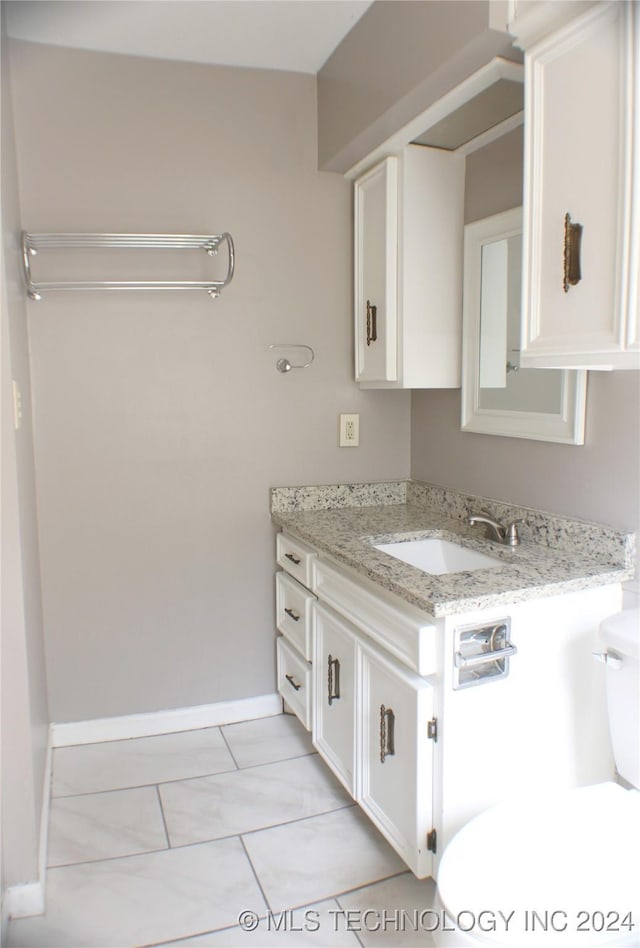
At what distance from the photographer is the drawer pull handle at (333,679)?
1.99 meters

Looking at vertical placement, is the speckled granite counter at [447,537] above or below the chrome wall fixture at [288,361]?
below

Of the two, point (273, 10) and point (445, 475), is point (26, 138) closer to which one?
point (273, 10)

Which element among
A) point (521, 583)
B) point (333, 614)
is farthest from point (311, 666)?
point (521, 583)

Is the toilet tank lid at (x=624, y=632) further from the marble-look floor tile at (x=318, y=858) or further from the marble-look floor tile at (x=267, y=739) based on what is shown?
the marble-look floor tile at (x=267, y=739)

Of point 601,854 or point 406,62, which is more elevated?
point 406,62

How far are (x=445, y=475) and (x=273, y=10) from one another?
61.6 inches

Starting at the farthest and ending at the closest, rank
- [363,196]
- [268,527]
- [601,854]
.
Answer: [268,527] → [363,196] → [601,854]

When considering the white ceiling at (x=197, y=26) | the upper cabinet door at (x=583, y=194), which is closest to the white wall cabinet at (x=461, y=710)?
the upper cabinet door at (x=583, y=194)

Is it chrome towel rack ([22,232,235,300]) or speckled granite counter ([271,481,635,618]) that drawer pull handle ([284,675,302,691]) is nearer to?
speckled granite counter ([271,481,635,618])

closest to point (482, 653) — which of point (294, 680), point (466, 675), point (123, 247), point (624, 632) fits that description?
point (466, 675)

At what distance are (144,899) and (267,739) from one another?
804mm

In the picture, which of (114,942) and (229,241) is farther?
(229,241)

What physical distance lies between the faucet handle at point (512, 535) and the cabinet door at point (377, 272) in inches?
25.0

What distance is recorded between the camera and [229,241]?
226 centimetres
